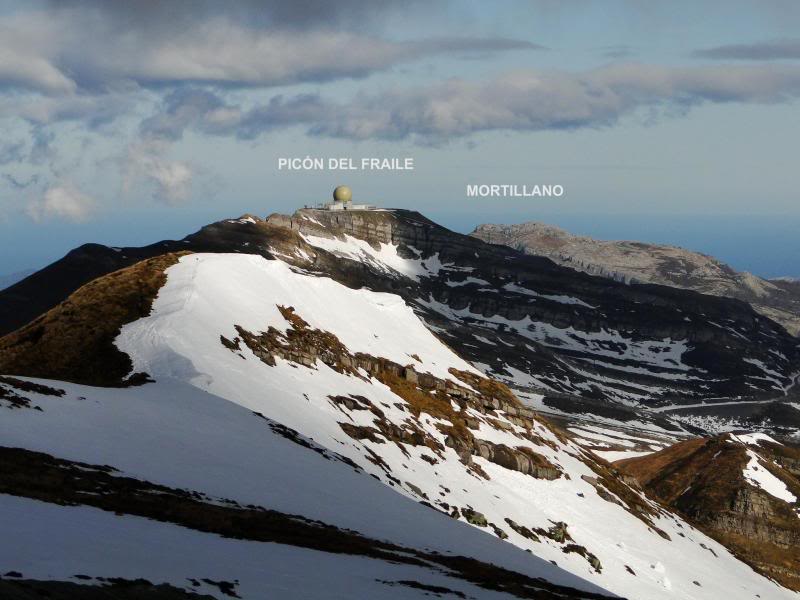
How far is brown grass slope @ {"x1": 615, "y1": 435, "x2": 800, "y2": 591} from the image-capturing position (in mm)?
137625

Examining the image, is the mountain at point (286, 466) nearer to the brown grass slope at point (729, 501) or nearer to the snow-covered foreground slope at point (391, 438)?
the snow-covered foreground slope at point (391, 438)

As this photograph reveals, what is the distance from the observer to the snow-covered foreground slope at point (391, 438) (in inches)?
2088

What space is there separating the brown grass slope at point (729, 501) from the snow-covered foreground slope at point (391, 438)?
35.5m

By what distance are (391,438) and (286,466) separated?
26159mm

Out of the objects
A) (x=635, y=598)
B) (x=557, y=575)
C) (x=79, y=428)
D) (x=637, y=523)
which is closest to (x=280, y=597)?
(x=79, y=428)

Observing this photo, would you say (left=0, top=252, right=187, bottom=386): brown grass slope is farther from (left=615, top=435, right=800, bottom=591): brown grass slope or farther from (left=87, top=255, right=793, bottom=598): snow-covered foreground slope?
(left=615, top=435, right=800, bottom=591): brown grass slope

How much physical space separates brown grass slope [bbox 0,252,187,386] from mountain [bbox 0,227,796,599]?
29 cm

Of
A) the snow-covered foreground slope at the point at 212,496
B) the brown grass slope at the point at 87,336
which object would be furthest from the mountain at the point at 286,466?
the brown grass slope at the point at 87,336

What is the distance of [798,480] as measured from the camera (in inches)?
6403

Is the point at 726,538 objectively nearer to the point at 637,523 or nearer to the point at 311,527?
the point at 637,523

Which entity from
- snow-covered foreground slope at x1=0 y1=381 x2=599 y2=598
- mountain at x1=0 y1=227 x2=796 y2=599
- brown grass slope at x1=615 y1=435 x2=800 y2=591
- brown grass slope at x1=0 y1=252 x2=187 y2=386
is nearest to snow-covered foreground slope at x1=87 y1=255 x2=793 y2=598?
mountain at x1=0 y1=227 x2=796 y2=599

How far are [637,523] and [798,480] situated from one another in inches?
3394

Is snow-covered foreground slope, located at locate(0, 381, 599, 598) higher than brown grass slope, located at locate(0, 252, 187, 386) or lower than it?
lower

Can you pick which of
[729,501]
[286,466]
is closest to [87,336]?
[286,466]
